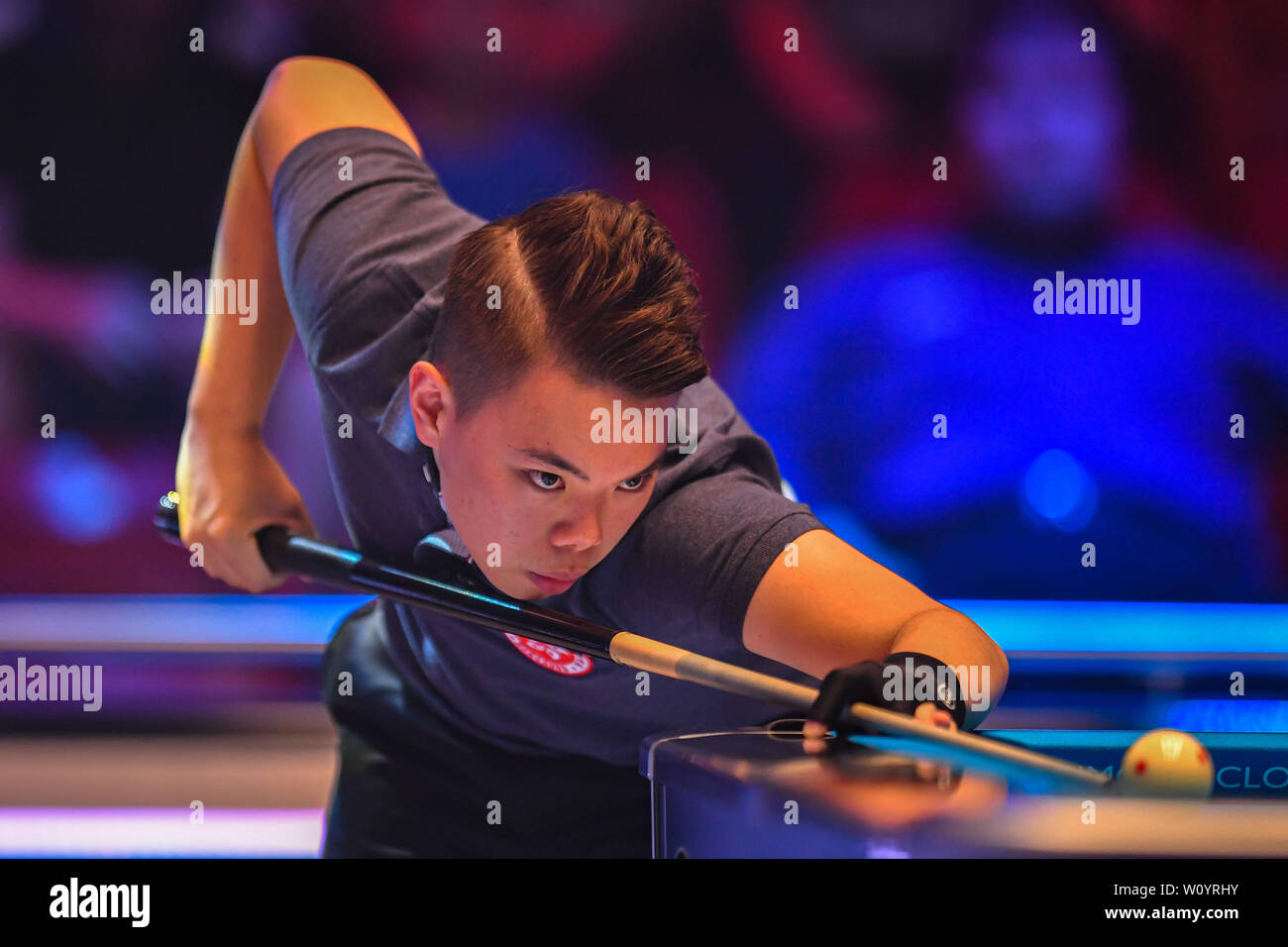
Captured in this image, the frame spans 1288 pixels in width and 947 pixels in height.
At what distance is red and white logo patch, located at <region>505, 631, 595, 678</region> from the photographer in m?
2.02

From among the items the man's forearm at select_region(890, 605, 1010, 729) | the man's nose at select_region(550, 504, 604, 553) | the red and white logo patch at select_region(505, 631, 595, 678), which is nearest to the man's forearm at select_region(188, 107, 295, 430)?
the red and white logo patch at select_region(505, 631, 595, 678)

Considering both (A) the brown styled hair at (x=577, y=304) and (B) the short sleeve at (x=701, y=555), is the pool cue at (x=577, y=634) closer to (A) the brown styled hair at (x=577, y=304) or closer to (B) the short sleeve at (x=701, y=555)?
(B) the short sleeve at (x=701, y=555)

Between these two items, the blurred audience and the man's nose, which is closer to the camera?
the man's nose

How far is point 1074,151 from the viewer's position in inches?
129

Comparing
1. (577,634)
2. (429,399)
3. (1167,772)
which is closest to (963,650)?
(1167,772)

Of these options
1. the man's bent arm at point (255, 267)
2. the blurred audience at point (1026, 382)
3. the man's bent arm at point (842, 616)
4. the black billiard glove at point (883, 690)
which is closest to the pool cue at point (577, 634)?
the black billiard glove at point (883, 690)

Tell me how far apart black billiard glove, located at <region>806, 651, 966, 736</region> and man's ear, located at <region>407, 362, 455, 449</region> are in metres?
0.82

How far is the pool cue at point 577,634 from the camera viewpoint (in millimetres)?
1324

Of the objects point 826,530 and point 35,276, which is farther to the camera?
point 35,276

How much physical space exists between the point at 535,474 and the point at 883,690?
0.67 meters

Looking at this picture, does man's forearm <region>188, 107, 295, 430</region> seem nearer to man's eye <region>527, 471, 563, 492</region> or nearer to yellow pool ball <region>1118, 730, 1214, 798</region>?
man's eye <region>527, 471, 563, 492</region>

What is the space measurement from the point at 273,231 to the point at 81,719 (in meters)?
1.91
